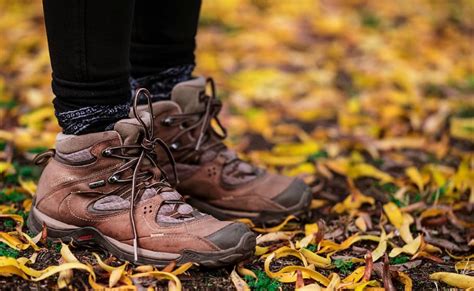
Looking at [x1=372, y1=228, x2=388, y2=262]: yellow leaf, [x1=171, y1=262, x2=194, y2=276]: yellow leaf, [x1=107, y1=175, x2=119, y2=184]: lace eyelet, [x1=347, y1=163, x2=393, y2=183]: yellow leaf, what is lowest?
[x1=347, y1=163, x2=393, y2=183]: yellow leaf

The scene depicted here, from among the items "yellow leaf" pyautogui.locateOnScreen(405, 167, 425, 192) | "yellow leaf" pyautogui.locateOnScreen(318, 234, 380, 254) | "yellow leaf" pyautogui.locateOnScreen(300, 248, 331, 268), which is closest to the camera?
"yellow leaf" pyautogui.locateOnScreen(300, 248, 331, 268)

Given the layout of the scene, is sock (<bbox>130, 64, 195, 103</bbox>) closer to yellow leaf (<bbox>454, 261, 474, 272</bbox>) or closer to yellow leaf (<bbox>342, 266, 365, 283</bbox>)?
yellow leaf (<bbox>342, 266, 365, 283</bbox>)

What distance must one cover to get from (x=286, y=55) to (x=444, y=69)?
1.06 metres

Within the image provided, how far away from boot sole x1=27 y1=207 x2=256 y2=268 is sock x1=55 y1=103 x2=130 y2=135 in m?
0.28

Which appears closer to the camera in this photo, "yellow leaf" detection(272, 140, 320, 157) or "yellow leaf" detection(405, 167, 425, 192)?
"yellow leaf" detection(405, 167, 425, 192)

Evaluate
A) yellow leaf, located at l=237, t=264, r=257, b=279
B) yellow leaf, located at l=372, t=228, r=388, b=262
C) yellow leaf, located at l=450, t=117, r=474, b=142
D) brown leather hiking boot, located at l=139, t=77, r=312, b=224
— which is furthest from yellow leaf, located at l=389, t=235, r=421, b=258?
yellow leaf, located at l=450, t=117, r=474, b=142

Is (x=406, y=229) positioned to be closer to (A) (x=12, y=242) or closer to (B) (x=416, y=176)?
(B) (x=416, y=176)

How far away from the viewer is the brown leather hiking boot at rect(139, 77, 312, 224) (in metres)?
2.20

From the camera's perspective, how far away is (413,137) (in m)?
3.35

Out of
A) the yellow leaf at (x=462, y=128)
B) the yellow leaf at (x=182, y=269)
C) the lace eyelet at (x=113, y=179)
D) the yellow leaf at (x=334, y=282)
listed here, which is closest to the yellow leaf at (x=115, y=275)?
the yellow leaf at (x=182, y=269)

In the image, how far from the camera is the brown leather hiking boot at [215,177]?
7.21 ft

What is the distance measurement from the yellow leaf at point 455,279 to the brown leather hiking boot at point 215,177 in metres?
0.55

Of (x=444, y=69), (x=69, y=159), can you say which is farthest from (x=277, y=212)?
(x=444, y=69)

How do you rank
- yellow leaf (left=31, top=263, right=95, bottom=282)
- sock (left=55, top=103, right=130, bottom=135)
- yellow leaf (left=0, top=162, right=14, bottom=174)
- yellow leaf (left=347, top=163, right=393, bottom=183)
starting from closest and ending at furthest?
yellow leaf (left=31, top=263, right=95, bottom=282)
sock (left=55, top=103, right=130, bottom=135)
yellow leaf (left=0, top=162, right=14, bottom=174)
yellow leaf (left=347, top=163, right=393, bottom=183)
